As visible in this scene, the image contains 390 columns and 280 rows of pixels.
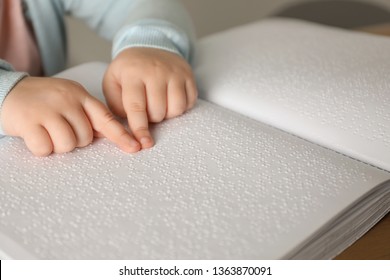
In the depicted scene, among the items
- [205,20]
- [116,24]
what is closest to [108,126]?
[116,24]

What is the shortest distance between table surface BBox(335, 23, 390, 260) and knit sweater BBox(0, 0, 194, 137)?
293 mm

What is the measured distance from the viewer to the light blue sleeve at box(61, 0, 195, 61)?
23.8 inches

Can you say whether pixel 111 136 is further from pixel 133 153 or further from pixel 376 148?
pixel 376 148


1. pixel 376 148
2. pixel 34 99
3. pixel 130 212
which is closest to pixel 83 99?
pixel 34 99

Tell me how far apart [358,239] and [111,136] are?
0.72 ft

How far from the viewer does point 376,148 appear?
45 centimetres

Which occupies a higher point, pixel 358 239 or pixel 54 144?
pixel 358 239

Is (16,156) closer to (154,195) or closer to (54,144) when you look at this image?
(54,144)

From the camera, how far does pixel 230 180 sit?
407mm

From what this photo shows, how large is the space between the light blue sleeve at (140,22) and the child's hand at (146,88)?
46mm

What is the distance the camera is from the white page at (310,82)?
48 cm

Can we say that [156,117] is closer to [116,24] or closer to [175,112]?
[175,112]

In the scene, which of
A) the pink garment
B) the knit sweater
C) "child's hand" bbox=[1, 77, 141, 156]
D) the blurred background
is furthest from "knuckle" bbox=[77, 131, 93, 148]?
the blurred background
